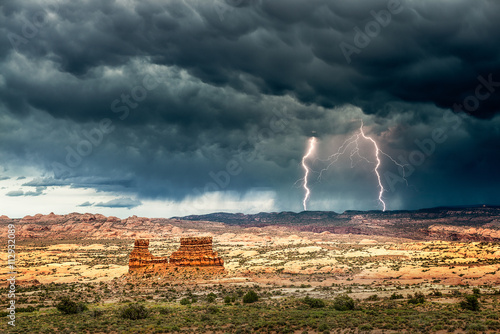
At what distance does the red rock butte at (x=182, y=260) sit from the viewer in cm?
4959

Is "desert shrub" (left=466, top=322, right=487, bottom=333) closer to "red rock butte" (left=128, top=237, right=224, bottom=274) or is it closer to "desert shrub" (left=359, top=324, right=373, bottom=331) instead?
"desert shrub" (left=359, top=324, right=373, bottom=331)

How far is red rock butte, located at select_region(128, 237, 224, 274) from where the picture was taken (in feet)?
163

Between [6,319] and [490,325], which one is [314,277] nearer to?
[490,325]

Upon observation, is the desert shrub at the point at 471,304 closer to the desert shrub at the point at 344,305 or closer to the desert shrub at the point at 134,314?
the desert shrub at the point at 344,305

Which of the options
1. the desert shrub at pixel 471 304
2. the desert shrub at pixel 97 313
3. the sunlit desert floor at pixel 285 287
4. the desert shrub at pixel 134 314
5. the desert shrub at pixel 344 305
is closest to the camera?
the sunlit desert floor at pixel 285 287

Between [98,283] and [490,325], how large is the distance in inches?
1750

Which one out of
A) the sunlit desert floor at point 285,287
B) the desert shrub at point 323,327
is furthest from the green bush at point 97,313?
the desert shrub at point 323,327

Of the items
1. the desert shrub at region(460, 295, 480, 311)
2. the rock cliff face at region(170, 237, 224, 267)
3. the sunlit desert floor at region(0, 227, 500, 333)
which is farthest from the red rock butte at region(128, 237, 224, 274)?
the desert shrub at region(460, 295, 480, 311)

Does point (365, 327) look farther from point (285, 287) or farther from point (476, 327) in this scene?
point (285, 287)

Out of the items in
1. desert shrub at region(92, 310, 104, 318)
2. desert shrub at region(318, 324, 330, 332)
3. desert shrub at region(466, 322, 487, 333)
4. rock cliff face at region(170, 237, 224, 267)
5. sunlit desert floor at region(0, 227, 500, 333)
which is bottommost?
sunlit desert floor at region(0, 227, 500, 333)

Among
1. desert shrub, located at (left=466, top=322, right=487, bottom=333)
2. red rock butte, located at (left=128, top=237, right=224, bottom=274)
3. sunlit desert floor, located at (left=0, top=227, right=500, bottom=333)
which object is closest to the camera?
desert shrub, located at (left=466, top=322, right=487, bottom=333)

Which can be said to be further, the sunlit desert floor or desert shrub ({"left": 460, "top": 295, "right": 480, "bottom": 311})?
desert shrub ({"left": 460, "top": 295, "right": 480, "bottom": 311})

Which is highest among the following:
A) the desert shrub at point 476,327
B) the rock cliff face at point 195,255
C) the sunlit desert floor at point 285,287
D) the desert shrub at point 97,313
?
the rock cliff face at point 195,255

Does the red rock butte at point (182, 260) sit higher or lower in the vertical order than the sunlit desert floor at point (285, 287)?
higher
